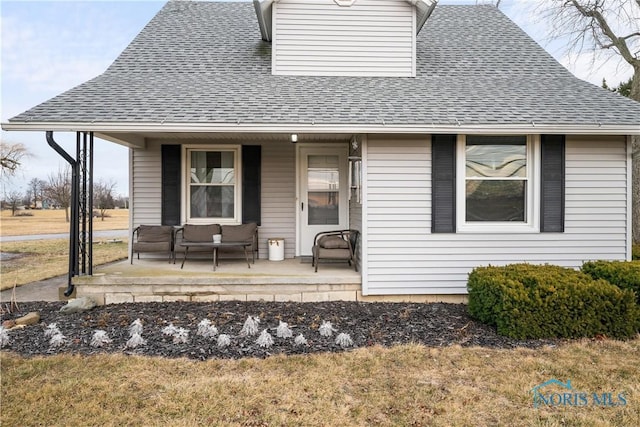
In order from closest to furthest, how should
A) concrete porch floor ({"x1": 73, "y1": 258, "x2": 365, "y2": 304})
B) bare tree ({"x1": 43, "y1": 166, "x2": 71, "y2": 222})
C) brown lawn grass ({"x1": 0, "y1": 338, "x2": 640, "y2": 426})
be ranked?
brown lawn grass ({"x1": 0, "y1": 338, "x2": 640, "y2": 426}), concrete porch floor ({"x1": 73, "y1": 258, "x2": 365, "y2": 304}), bare tree ({"x1": 43, "y1": 166, "x2": 71, "y2": 222})

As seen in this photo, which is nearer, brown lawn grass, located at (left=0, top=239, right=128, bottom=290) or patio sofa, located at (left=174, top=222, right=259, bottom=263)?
patio sofa, located at (left=174, top=222, right=259, bottom=263)

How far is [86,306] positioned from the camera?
5141 mm

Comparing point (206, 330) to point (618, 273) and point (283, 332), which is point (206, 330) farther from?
point (618, 273)

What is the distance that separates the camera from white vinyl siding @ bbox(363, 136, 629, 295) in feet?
18.0

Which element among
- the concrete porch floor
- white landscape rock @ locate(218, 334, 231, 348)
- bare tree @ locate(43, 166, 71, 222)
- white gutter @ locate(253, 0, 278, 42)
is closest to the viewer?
white landscape rock @ locate(218, 334, 231, 348)

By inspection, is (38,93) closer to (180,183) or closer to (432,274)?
(180,183)

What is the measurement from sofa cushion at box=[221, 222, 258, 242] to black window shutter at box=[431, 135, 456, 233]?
3122 millimetres

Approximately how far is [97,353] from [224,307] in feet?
5.57

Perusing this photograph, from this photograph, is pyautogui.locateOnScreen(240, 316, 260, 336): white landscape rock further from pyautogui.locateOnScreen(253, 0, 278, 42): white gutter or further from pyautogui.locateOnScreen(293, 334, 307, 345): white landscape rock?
pyautogui.locateOnScreen(253, 0, 278, 42): white gutter

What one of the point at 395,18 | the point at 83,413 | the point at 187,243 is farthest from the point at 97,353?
the point at 395,18

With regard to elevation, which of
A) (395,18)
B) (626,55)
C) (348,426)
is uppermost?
(626,55)

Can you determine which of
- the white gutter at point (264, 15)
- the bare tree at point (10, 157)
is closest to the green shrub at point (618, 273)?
the white gutter at point (264, 15)

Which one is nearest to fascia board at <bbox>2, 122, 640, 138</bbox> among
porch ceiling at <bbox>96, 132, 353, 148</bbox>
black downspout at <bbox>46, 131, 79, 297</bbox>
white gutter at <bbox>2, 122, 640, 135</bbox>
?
white gutter at <bbox>2, 122, 640, 135</bbox>

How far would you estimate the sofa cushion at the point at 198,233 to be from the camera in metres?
6.52
